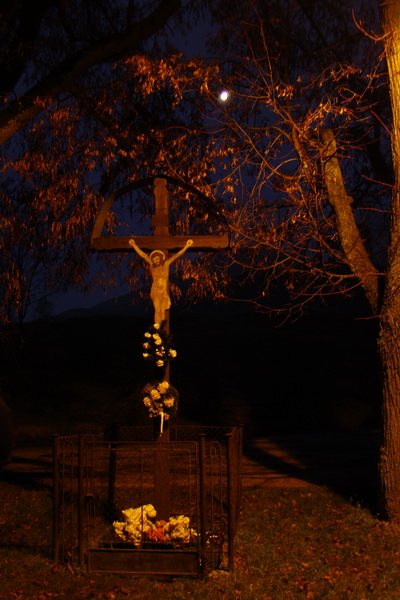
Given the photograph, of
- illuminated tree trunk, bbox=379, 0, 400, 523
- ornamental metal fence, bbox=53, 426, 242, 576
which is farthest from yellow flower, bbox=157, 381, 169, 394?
illuminated tree trunk, bbox=379, 0, 400, 523

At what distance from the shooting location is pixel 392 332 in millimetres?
8359

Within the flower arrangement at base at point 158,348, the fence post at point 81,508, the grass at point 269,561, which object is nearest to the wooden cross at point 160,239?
the flower arrangement at base at point 158,348

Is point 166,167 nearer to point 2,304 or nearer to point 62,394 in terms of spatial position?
point 2,304

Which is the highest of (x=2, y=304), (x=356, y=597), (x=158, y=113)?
(x=158, y=113)

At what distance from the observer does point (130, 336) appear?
3067 centimetres

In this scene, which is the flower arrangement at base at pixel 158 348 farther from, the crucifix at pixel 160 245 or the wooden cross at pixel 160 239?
the wooden cross at pixel 160 239

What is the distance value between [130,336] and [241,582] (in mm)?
24688

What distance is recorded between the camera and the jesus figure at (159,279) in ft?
26.2

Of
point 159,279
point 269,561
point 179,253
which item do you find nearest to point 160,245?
point 179,253

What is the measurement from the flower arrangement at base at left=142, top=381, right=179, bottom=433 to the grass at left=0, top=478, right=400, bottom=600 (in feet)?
5.38

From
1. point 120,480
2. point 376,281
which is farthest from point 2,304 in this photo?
point 376,281

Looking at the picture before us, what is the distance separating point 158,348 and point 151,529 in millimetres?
1920

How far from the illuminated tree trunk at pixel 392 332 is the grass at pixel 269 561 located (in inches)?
18.4

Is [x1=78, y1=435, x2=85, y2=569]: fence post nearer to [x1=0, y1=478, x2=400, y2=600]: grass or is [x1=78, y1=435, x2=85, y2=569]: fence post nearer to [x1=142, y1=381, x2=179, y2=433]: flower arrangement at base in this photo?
[x1=0, y1=478, x2=400, y2=600]: grass
